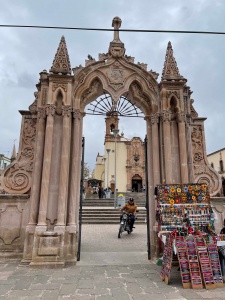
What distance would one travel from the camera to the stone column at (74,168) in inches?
243

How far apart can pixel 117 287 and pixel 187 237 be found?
156 centimetres

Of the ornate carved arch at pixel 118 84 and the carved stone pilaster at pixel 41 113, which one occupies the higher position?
the ornate carved arch at pixel 118 84

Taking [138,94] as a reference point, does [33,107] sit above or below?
below

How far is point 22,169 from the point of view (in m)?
6.53

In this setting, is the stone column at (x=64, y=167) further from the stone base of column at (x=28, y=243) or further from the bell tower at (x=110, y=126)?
the bell tower at (x=110, y=126)

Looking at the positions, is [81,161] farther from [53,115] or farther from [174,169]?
[174,169]

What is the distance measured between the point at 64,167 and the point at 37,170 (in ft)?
2.38

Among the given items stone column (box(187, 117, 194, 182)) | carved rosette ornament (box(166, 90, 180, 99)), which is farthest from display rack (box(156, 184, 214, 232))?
carved rosette ornament (box(166, 90, 180, 99))

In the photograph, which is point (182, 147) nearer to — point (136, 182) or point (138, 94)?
point (138, 94)

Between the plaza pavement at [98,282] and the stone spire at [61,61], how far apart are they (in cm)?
512

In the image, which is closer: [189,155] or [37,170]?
[37,170]

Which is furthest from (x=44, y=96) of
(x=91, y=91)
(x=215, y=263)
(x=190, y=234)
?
(x=215, y=263)

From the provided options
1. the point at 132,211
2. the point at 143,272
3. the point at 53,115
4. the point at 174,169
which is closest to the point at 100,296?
the point at 143,272

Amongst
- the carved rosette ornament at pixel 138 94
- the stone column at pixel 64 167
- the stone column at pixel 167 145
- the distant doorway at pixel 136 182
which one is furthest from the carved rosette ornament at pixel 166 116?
the distant doorway at pixel 136 182
